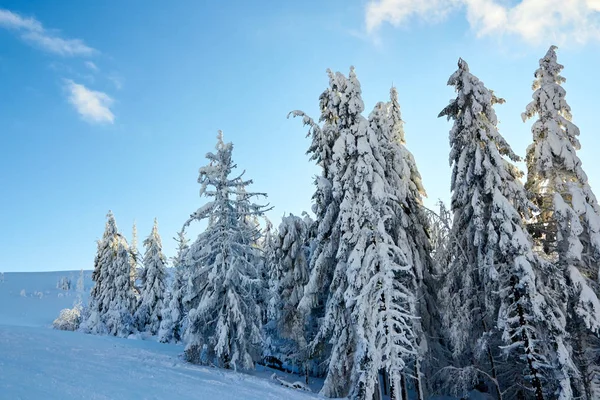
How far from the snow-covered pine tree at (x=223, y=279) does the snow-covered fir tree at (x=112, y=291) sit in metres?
22.0

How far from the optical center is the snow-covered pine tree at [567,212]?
16156mm

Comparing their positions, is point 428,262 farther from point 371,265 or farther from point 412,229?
point 371,265

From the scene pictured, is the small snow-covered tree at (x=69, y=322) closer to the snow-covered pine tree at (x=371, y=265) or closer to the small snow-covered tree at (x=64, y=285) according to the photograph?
the snow-covered pine tree at (x=371, y=265)

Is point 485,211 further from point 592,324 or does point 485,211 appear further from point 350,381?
point 350,381

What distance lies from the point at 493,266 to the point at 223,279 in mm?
14449

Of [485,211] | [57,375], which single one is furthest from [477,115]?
[57,375]

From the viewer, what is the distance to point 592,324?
15469 mm

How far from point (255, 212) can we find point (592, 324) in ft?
57.1

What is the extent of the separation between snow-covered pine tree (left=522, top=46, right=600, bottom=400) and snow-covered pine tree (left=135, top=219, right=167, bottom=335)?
40.1m

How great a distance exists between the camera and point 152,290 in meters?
45.9

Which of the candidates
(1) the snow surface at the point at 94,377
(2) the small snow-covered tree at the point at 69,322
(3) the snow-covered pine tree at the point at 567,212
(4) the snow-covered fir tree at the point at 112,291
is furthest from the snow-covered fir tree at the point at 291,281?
(2) the small snow-covered tree at the point at 69,322

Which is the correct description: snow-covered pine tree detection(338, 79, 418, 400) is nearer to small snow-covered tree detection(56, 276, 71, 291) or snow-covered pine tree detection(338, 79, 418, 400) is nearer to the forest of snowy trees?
the forest of snowy trees

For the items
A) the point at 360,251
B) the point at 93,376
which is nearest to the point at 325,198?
the point at 360,251

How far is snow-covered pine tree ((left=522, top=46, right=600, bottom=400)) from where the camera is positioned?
1616 centimetres
